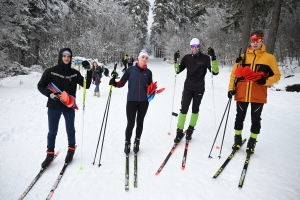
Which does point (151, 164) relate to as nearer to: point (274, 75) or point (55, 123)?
point (55, 123)

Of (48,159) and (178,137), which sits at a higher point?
(178,137)

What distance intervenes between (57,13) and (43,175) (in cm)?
2125

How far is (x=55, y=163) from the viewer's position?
3514mm

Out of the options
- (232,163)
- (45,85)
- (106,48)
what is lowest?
(232,163)

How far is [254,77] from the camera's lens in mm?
3443

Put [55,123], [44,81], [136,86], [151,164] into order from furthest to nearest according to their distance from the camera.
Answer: [136,86] < [151,164] < [55,123] < [44,81]

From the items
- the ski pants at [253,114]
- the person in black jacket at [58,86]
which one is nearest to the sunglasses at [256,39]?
the ski pants at [253,114]

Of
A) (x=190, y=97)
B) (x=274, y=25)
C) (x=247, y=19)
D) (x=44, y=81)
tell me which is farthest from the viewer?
(x=247, y=19)

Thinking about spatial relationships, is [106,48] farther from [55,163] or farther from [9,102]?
[55,163]

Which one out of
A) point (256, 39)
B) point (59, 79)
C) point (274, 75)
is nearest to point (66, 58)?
point (59, 79)

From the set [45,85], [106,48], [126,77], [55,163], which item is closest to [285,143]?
[126,77]

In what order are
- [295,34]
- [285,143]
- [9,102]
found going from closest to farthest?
[285,143]
[9,102]
[295,34]

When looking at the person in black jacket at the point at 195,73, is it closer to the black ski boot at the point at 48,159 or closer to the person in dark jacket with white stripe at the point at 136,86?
the person in dark jacket with white stripe at the point at 136,86

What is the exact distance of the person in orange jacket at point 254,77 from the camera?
3.48 meters
